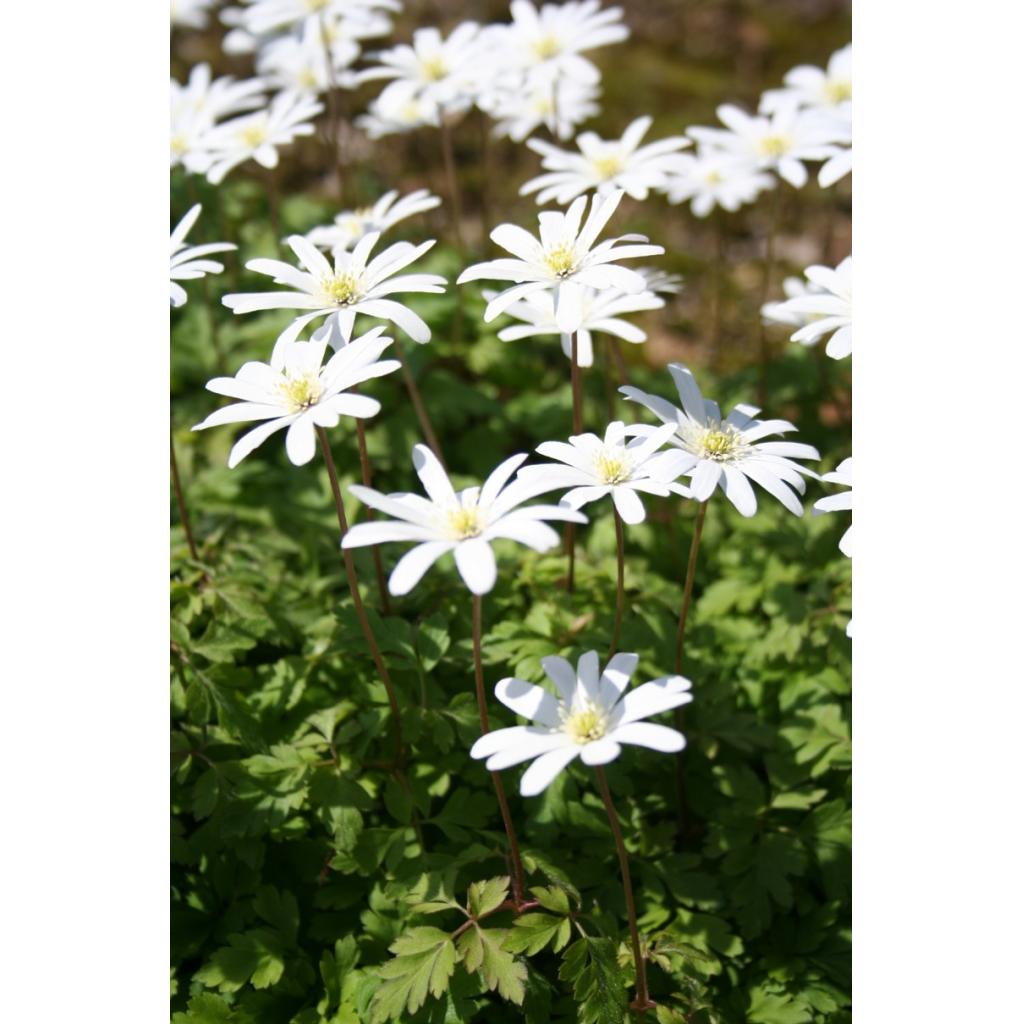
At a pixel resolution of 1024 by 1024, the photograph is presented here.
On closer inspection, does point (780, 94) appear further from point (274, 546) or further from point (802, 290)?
point (274, 546)

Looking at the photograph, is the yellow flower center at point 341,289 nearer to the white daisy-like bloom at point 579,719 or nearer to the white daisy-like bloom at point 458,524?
the white daisy-like bloom at point 458,524

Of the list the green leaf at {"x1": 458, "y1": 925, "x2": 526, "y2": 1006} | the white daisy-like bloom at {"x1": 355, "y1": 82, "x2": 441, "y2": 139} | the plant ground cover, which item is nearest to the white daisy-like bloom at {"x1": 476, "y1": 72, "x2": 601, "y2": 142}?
the white daisy-like bloom at {"x1": 355, "y1": 82, "x2": 441, "y2": 139}

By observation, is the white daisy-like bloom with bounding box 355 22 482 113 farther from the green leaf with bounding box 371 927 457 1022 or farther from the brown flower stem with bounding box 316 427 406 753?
the green leaf with bounding box 371 927 457 1022

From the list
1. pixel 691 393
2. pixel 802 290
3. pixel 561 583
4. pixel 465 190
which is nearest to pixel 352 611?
pixel 561 583

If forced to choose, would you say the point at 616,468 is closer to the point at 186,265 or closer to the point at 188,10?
the point at 186,265

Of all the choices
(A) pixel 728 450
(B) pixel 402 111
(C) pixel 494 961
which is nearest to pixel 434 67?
(B) pixel 402 111

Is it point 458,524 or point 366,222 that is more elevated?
point 366,222
